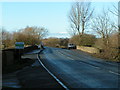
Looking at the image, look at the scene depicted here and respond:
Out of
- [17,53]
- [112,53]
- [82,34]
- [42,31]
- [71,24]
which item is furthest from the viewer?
[42,31]

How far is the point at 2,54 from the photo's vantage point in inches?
716

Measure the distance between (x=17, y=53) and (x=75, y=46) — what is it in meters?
46.5

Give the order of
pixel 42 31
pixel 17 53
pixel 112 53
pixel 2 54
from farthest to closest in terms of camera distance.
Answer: pixel 42 31, pixel 112 53, pixel 17 53, pixel 2 54

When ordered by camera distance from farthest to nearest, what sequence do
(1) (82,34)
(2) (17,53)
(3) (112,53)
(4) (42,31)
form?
(4) (42,31) < (1) (82,34) < (3) (112,53) < (2) (17,53)

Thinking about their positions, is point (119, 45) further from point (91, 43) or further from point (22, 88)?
point (91, 43)

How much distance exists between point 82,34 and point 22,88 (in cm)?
5638

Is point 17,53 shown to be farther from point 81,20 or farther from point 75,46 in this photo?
point 75,46

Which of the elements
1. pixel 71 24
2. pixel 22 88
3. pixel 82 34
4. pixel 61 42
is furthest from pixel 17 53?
pixel 61 42

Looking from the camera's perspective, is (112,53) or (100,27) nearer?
(112,53)

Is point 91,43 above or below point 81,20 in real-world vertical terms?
below

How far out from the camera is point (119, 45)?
31.8 meters

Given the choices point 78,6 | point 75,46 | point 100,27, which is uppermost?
point 78,6

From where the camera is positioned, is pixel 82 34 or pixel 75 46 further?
pixel 75 46

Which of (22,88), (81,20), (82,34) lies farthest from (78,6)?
(22,88)
